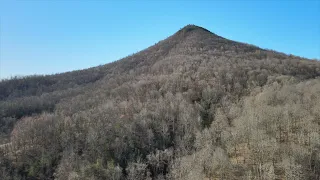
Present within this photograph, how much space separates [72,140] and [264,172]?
81.8m

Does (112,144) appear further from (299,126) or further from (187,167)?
(299,126)

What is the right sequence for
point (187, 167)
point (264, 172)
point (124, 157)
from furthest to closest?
point (124, 157) < point (187, 167) < point (264, 172)

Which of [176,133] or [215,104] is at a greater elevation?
[215,104]

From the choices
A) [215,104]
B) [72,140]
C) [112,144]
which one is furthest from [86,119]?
[215,104]

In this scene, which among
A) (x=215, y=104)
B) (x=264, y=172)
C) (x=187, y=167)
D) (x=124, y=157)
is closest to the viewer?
(x=264, y=172)

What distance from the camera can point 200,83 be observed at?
172 metres

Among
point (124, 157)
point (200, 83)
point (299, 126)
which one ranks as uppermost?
point (200, 83)

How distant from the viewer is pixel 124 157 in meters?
115

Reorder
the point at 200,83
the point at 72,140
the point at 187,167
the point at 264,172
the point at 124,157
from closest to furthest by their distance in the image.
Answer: the point at 264,172
the point at 187,167
the point at 124,157
the point at 72,140
the point at 200,83

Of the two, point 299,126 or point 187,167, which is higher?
point 299,126

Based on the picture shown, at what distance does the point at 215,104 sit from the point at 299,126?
52459 mm

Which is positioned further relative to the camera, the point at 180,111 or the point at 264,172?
the point at 180,111

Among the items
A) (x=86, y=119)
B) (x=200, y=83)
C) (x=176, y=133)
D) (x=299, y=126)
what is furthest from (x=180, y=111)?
(x=299, y=126)

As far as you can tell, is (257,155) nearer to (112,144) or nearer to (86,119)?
(112,144)
